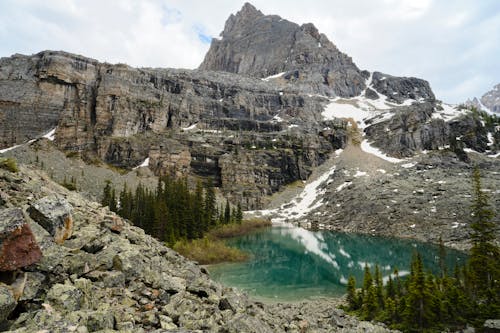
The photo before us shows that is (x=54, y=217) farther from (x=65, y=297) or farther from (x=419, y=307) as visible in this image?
(x=419, y=307)

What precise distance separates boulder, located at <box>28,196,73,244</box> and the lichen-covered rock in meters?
4.93

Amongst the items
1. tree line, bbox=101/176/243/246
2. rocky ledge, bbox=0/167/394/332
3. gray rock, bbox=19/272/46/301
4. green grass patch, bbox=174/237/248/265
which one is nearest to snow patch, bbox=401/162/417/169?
tree line, bbox=101/176/243/246

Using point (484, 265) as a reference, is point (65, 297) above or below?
above

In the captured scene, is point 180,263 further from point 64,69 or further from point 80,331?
point 64,69

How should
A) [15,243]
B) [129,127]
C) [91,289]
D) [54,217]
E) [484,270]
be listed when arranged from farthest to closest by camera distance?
[129,127], [484,270], [54,217], [91,289], [15,243]

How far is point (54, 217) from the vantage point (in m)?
13.3

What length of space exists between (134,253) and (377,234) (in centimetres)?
9408

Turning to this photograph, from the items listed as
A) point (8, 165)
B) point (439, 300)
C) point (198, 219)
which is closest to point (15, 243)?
point (8, 165)

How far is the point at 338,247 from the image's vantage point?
3049 inches

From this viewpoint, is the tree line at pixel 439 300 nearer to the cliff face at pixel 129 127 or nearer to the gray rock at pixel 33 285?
the gray rock at pixel 33 285

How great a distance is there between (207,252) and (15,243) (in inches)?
1898

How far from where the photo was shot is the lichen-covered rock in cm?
793

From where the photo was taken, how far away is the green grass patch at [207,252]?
53469 mm

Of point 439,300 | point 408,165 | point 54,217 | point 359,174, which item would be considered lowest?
point 439,300
